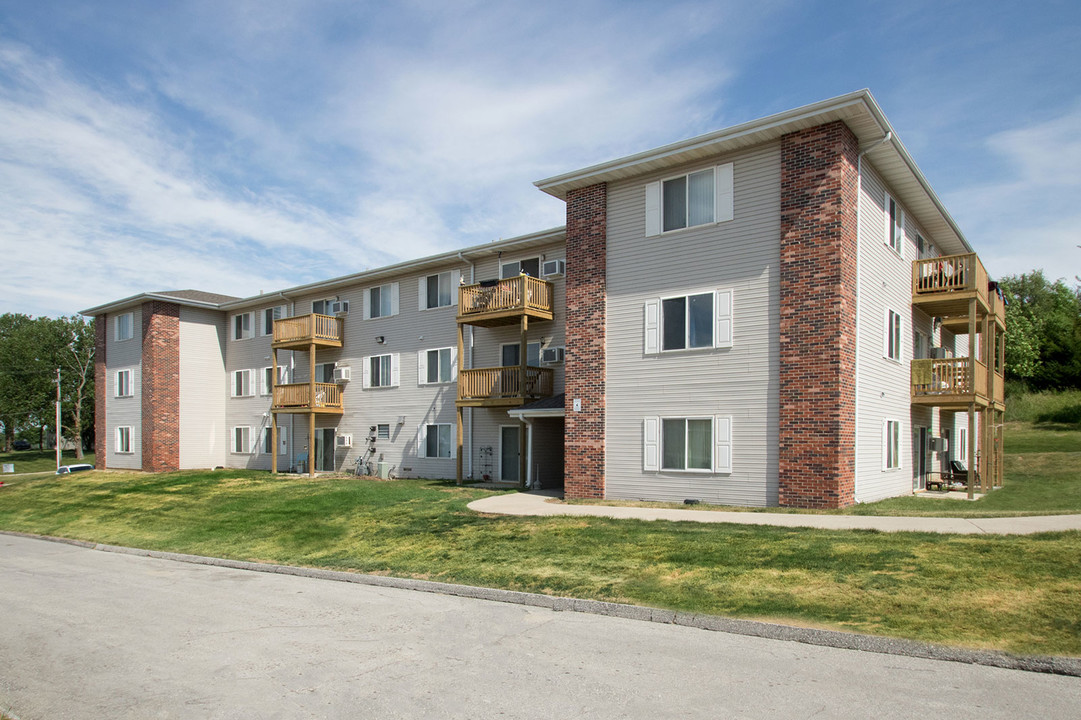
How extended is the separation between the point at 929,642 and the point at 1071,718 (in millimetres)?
1636

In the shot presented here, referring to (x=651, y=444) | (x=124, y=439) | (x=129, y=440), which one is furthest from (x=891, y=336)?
(x=124, y=439)

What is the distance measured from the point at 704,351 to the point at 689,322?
81cm

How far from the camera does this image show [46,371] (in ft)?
225

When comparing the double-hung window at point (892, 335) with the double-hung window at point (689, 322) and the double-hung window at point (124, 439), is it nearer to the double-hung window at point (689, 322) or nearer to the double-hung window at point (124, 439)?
the double-hung window at point (689, 322)

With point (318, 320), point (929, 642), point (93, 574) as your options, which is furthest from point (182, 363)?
point (929, 642)

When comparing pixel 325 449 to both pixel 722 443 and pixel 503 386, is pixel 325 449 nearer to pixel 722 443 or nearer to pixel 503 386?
pixel 503 386

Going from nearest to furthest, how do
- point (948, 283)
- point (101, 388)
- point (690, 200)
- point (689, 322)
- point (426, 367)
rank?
point (689, 322) → point (690, 200) → point (948, 283) → point (426, 367) → point (101, 388)

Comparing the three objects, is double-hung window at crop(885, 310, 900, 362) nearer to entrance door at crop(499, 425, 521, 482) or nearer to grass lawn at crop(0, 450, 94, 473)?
entrance door at crop(499, 425, 521, 482)

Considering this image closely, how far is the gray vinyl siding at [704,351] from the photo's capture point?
1620 centimetres

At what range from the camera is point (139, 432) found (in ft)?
118

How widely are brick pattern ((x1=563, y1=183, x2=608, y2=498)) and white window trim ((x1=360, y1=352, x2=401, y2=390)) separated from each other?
10760 millimetres

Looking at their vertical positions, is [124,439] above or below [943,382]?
below

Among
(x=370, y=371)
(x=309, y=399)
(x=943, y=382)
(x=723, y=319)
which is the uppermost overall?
(x=723, y=319)

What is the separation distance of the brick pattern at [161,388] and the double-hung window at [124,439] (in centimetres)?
212
